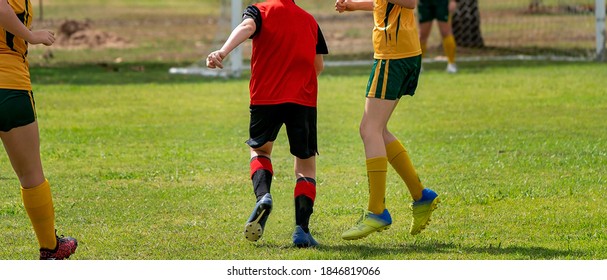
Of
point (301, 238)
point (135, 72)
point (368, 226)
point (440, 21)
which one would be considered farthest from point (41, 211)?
point (135, 72)

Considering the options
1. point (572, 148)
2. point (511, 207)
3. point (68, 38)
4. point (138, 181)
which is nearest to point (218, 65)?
point (511, 207)

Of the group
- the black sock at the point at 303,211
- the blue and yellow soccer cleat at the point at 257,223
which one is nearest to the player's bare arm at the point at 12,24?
the blue and yellow soccer cleat at the point at 257,223

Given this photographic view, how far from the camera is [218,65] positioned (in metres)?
6.71

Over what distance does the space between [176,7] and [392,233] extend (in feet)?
114

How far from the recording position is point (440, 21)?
62.7 feet

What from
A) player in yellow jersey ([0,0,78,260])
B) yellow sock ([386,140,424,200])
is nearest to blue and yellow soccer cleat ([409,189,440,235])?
yellow sock ([386,140,424,200])

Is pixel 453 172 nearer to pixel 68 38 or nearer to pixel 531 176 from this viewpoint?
pixel 531 176

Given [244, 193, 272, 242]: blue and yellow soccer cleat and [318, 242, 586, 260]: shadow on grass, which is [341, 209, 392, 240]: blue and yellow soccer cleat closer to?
[318, 242, 586, 260]: shadow on grass

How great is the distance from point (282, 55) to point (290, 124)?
0.42 meters

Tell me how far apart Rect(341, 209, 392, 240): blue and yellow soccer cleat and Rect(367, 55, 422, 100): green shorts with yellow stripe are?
0.72 meters

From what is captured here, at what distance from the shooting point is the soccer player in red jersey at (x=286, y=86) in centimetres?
701

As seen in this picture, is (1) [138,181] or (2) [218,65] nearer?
(2) [218,65]

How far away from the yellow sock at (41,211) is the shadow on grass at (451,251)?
1545 mm

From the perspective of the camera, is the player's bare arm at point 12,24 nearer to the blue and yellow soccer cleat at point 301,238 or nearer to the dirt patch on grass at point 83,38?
the blue and yellow soccer cleat at point 301,238
